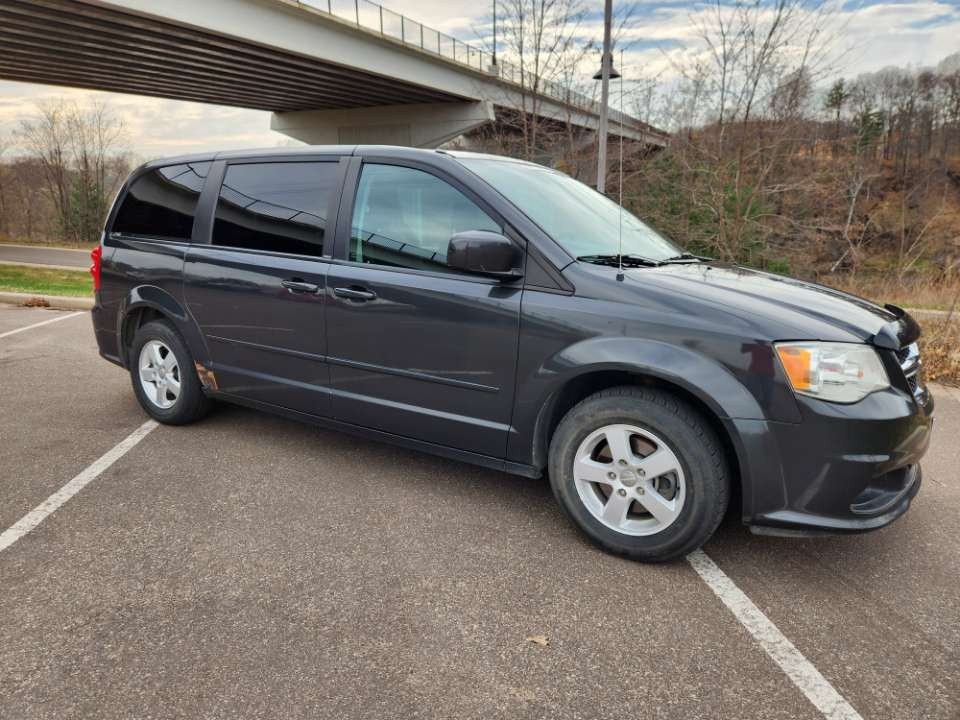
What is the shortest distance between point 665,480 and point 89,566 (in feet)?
8.00

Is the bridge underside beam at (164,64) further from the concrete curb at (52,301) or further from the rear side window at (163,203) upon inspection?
the rear side window at (163,203)

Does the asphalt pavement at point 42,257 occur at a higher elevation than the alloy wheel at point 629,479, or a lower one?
lower

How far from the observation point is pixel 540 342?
115 inches

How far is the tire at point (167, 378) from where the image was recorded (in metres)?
4.34

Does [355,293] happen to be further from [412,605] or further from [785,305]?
[785,305]

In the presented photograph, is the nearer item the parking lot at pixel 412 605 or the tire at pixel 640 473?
the parking lot at pixel 412 605

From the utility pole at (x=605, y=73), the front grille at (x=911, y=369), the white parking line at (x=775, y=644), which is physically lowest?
the white parking line at (x=775, y=644)

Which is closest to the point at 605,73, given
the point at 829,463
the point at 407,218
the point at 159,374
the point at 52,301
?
the point at 52,301

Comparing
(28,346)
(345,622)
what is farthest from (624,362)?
(28,346)

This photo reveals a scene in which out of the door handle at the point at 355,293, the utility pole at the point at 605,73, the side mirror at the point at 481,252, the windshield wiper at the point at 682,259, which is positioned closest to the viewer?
the side mirror at the point at 481,252

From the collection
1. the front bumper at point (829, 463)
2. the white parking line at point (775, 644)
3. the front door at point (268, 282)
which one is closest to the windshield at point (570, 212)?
the front door at point (268, 282)

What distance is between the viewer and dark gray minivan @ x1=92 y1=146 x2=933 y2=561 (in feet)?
8.33

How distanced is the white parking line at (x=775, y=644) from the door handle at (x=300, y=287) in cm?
229

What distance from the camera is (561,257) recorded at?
2988mm
